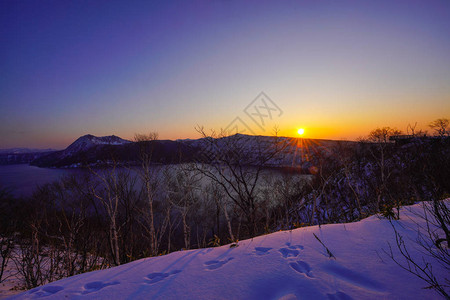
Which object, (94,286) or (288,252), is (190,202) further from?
(288,252)

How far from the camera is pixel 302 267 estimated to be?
113 inches

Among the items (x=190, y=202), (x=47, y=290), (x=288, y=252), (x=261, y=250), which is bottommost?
(x=190, y=202)

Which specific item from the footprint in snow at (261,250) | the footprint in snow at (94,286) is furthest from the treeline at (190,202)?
the footprint in snow at (94,286)

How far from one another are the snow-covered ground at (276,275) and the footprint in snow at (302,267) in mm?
15

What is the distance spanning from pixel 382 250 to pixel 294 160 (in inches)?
2597

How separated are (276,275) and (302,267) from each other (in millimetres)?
503

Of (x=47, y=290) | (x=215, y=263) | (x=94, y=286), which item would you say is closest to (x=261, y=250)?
(x=215, y=263)

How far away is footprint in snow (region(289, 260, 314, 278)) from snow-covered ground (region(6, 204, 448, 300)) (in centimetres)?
2

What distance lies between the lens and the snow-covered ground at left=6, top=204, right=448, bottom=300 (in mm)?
2301

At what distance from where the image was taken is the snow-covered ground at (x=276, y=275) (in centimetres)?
230

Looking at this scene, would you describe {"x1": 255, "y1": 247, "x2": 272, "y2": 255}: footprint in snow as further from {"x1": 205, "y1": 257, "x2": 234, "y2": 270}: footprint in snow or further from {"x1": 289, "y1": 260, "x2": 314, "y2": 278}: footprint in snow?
{"x1": 289, "y1": 260, "x2": 314, "y2": 278}: footprint in snow

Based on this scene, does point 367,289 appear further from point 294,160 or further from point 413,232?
point 294,160

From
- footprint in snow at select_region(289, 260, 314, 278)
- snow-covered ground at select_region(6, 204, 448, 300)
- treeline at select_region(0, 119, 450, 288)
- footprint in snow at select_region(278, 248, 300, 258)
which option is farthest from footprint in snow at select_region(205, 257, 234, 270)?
treeline at select_region(0, 119, 450, 288)

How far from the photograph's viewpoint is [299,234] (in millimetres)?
4418
